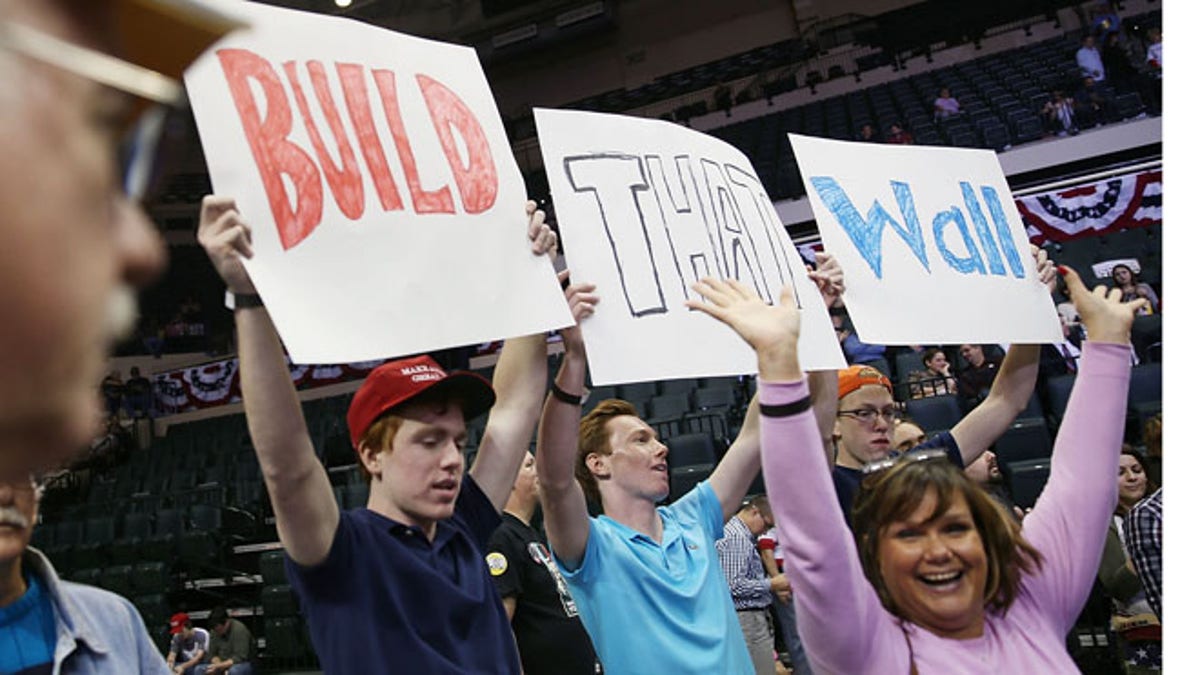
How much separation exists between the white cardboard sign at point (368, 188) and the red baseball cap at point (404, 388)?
11 cm

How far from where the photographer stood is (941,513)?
1.40 m

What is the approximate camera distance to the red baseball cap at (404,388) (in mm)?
1533

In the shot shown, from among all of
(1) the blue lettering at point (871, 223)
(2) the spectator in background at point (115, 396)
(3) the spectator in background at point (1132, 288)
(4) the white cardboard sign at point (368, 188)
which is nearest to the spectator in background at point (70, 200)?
(4) the white cardboard sign at point (368, 188)

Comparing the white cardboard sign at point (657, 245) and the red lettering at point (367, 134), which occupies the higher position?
the red lettering at point (367, 134)

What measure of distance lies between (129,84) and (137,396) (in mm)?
14442

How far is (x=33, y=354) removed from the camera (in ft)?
0.73

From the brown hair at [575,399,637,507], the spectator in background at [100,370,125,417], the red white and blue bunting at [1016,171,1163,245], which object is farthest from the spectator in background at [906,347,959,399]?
the spectator in background at [100,370,125,417]

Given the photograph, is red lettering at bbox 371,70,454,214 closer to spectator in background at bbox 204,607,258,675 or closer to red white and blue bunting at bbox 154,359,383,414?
spectator in background at bbox 204,607,258,675

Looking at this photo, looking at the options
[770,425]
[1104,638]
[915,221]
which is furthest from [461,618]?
[1104,638]

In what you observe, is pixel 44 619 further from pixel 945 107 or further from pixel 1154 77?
pixel 945 107

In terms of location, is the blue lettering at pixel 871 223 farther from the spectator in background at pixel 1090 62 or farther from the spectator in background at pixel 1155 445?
the spectator in background at pixel 1090 62

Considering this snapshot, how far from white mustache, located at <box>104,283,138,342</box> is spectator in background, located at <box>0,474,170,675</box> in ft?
3.90

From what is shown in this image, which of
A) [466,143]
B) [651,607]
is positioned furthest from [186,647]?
[466,143]

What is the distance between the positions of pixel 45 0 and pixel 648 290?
5.38 ft
